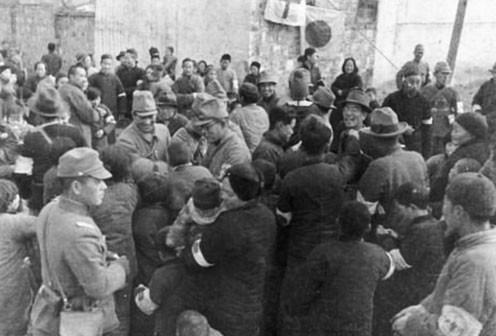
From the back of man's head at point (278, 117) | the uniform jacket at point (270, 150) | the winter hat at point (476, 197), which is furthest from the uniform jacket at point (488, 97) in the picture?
the winter hat at point (476, 197)

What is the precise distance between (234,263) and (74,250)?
3.06 feet

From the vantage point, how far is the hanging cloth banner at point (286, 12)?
14.6 metres

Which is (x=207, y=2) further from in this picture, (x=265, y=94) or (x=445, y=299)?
(x=445, y=299)

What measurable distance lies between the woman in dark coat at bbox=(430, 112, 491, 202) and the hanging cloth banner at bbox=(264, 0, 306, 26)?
956 cm

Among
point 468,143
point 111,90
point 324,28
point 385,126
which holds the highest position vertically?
point 324,28

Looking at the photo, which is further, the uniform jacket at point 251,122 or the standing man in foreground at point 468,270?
the uniform jacket at point 251,122

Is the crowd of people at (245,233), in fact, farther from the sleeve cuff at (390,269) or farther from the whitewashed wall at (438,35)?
the whitewashed wall at (438,35)

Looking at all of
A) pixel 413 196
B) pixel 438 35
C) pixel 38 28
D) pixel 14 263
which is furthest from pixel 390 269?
pixel 38 28

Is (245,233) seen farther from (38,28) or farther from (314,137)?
(38,28)

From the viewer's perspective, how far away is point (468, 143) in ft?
18.2

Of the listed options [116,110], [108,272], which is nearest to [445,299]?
[108,272]

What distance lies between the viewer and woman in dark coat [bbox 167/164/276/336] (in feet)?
13.2

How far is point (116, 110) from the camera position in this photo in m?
11.0

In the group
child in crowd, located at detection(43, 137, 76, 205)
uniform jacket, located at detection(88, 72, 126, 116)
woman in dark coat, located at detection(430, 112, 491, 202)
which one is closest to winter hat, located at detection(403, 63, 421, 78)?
woman in dark coat, located at detection(430, 112, 491, 202)
